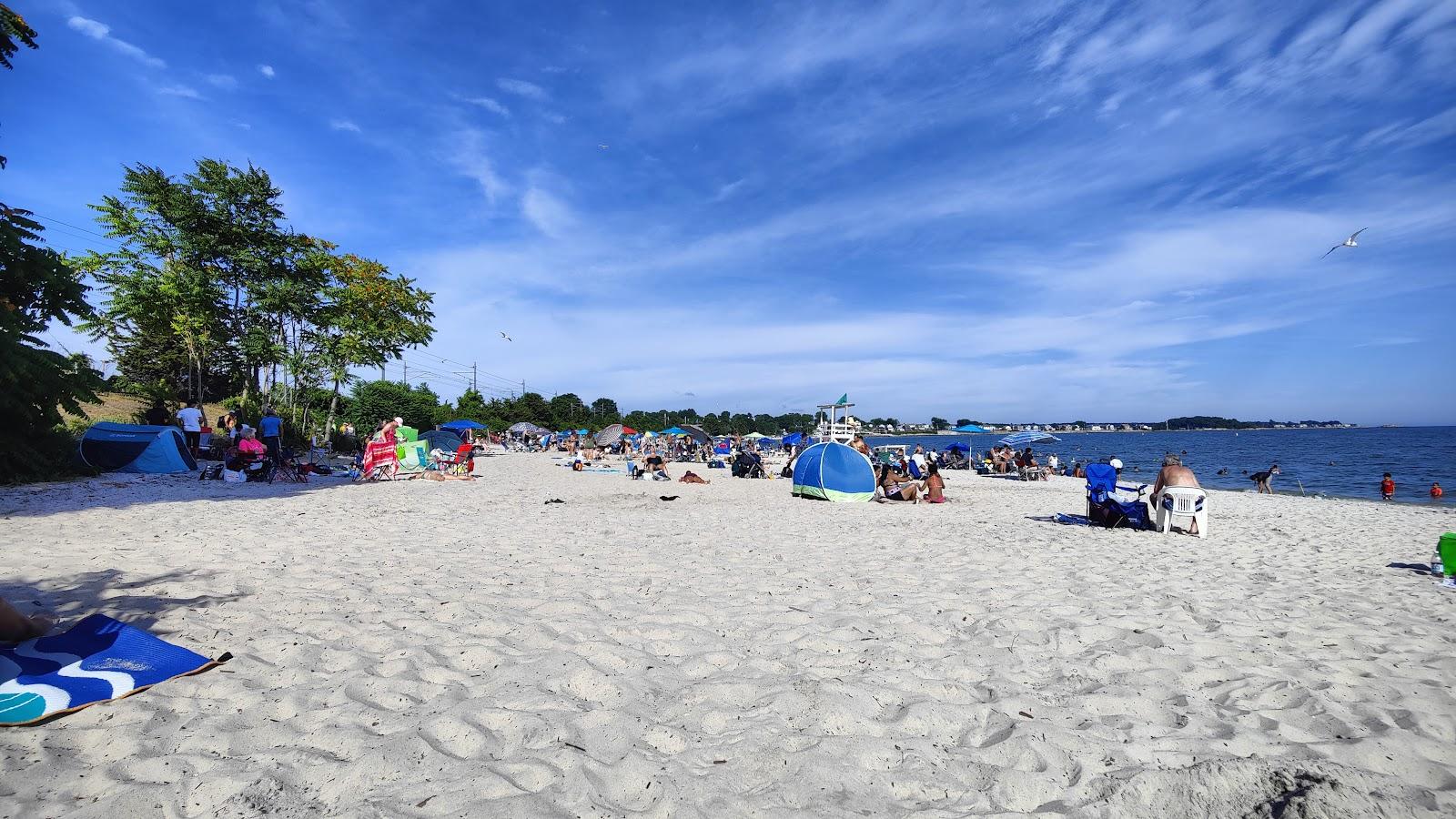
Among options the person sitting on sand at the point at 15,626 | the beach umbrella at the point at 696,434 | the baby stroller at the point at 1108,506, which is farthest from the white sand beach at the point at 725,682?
the beach umbrella at the point at 696,434

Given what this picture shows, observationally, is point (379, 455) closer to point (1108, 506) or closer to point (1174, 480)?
point (1108, 506)

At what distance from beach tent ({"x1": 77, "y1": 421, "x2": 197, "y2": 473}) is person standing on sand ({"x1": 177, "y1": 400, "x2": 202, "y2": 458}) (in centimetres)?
233

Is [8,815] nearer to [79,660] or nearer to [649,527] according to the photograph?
[79,660]

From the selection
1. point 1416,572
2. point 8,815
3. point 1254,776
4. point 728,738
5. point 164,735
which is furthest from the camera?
point 1416,572

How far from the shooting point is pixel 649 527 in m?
8.25

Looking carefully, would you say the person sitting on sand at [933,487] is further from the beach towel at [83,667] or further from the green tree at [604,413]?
the green tree at [604,413]

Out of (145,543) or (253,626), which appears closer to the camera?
(253,626)

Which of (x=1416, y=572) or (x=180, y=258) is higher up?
(x=180, y=258)

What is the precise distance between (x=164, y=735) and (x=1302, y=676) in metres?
5.55

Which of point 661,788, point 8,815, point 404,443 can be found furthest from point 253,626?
point 404,443

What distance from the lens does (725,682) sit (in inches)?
129

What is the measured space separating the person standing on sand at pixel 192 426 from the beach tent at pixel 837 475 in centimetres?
1407

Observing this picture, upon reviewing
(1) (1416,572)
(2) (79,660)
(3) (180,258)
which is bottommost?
(1) (1416,572)

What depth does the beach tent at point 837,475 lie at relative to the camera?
12.5m
